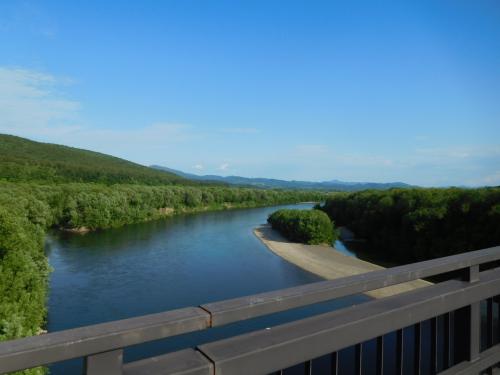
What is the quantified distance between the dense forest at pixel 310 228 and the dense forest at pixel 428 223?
168 inches

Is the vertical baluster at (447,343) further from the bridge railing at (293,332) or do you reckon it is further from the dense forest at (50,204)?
the dense forest at (50,204)

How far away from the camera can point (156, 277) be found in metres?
25.5

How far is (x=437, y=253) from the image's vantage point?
103ft

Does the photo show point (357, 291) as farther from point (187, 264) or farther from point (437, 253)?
point (437, 253)

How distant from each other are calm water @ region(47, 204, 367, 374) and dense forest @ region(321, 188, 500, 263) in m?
10.8

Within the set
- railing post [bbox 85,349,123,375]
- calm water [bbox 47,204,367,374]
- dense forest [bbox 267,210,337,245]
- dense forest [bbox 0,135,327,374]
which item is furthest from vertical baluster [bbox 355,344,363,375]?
dense forest [bbox 267,210,337,245]

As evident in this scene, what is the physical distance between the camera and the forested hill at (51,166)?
6688cm

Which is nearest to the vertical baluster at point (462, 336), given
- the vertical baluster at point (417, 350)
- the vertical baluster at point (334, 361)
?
the vertical baluster at point (417, 350)

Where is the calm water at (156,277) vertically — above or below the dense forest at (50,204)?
below

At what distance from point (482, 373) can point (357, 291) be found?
1.30 meters

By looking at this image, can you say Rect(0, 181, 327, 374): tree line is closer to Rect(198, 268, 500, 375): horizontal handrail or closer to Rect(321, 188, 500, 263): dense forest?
Rect(198, 268, 500, 375): horizontal handrail

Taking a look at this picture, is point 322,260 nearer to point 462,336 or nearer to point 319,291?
point 462,336

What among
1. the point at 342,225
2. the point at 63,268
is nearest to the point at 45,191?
the point at 63,268

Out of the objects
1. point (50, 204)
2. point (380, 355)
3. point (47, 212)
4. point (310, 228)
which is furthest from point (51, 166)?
point (380, 355)
